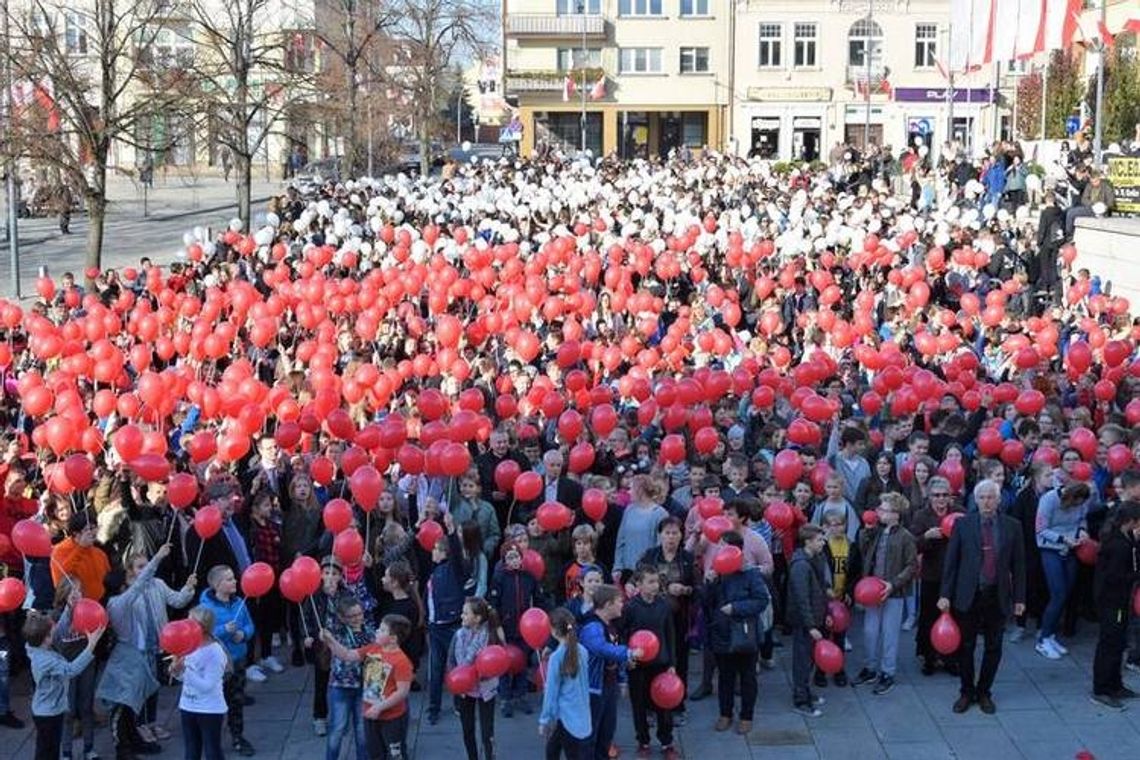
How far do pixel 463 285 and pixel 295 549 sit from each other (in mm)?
8603

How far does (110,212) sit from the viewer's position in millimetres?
48875

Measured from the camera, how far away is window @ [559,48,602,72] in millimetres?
65125

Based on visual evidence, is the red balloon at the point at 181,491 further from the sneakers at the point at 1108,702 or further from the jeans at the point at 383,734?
the sneakers at the point at 1108,702

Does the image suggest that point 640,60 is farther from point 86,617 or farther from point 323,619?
point 86,617

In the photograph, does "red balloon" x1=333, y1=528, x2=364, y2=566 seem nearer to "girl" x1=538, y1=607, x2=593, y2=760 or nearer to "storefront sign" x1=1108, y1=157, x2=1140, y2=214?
"girl" x1=538, y1=607, x2=593, y2=760

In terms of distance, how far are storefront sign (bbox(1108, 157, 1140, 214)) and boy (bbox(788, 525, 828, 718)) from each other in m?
15.2

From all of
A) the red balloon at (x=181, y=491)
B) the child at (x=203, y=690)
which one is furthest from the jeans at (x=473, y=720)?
the red balloon at (x=181, y=491)

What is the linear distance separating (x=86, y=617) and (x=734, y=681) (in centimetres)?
398

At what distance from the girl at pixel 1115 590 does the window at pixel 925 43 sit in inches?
2149

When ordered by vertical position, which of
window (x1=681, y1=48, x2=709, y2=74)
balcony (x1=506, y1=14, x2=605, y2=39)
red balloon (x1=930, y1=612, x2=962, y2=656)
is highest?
balcony (x1=506, y1=14, x2=605, y2=39)

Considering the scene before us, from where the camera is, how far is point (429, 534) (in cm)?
991

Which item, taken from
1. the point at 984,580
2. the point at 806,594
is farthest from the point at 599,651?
the point at 984,580

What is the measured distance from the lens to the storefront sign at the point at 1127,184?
22547 millimetres

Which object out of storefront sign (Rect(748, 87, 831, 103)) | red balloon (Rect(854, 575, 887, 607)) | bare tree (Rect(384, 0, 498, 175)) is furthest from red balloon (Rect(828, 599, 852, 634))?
storefront sign (Rect(748, 87, 831, 103))
